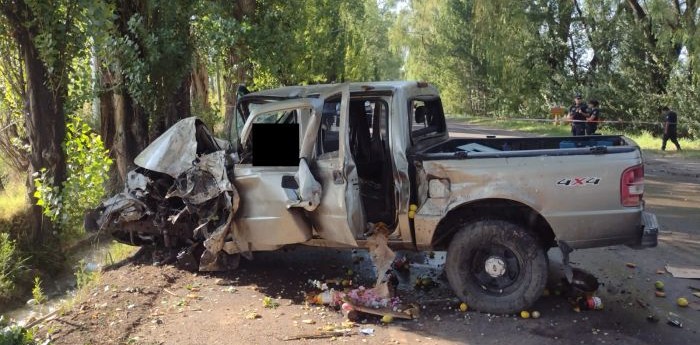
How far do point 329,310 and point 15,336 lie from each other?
262cm

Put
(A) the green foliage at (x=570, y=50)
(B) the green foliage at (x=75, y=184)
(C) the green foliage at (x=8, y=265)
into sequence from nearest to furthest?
(C) the green foliage at (x=8, y=265) < (B) the green foliage at (x=75, y=184) < (A) the green foliage at (x=570, y=50)

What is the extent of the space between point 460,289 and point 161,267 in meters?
3.49

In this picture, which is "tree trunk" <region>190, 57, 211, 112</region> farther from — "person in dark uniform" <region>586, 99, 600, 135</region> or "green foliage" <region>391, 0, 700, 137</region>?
"person in dark uniform" <region>586, 99, 600, 135</region>

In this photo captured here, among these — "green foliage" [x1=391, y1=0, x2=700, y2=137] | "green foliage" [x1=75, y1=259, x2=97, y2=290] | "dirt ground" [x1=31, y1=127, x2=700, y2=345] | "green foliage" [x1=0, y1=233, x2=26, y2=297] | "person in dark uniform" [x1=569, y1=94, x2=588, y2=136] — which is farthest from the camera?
"green foliage" [x1=391, y1=0, x2=700, y2=137]

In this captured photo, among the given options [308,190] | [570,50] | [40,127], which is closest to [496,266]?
[308,190]

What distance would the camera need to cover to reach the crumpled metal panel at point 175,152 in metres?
6.34

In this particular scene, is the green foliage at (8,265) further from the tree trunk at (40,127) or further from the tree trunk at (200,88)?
the tree trunk at (200,88)

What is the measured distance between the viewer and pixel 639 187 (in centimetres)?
507

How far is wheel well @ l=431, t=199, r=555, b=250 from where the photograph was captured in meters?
5.41

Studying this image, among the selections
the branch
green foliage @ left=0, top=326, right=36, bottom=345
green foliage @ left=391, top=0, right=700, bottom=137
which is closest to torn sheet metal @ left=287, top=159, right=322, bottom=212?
green foliage @ left=0, top=326, right=36, bottom=345

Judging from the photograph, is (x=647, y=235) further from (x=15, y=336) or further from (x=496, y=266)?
(x=15, y=336)

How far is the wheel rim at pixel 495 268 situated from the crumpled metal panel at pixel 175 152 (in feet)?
10.1

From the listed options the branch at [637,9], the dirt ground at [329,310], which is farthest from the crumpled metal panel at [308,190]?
the branch at [637,9]

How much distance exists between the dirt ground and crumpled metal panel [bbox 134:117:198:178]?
4.03 ft
